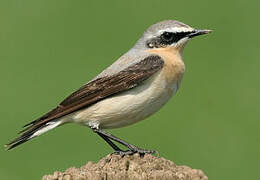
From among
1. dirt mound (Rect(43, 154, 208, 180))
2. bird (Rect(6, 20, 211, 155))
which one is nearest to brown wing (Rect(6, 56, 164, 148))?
bird (Rect(6, 20, 211, 155))

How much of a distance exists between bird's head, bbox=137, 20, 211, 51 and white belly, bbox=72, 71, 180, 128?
64 centimetres

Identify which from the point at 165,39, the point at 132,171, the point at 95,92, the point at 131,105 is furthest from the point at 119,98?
the point at 132,171

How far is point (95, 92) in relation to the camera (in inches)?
293

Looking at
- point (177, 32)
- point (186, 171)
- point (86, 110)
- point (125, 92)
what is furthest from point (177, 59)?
point (186, 171)

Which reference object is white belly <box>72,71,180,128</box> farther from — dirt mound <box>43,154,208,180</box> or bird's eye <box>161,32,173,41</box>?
dirt mound <box>43,154,208,180</box>

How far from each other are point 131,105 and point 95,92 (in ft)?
1.67

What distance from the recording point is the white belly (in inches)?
289

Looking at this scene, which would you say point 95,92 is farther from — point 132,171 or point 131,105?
point 132,171

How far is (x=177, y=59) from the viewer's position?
7809 millimetres

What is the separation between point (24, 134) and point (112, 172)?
2188mm

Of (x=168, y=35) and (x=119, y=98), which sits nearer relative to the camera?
(x=119, y=98)

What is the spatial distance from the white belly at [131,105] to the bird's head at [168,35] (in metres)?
0.64

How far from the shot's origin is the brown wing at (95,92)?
7.37 m

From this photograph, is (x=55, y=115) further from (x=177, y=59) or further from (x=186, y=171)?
(x=186, y=171)
